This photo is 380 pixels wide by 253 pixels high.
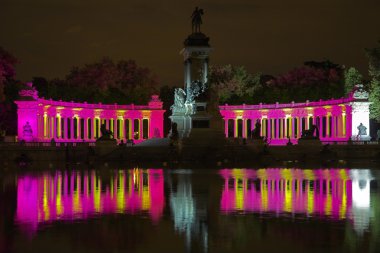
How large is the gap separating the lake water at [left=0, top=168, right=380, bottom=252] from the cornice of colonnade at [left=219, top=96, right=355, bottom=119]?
5305 cm

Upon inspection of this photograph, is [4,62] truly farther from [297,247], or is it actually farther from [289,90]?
[297,247]

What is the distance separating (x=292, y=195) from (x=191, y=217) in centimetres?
733

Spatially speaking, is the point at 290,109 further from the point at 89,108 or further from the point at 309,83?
the point at 89,108

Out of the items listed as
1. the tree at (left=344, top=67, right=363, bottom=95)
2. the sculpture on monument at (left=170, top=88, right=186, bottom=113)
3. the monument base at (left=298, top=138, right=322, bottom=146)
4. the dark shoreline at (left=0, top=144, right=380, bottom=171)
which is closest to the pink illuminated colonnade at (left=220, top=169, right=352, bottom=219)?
the dark shoreline at (left=0, top=144, right=380, bottom=171)

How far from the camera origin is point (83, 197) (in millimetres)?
26062

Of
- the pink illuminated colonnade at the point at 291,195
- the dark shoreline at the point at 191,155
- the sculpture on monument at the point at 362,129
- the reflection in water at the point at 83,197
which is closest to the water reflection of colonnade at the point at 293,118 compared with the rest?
the sculpture on monument at the point at 362,129

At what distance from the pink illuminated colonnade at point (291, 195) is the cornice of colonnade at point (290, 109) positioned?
4919 cm

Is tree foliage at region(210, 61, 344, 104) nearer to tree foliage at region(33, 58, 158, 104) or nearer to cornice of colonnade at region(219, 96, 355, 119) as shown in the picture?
cornice of colonnade at region(219, 96, 355, 119)

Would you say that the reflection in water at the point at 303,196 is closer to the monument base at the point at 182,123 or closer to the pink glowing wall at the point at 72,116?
the monument base at the point at 182,123

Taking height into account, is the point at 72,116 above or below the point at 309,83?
below

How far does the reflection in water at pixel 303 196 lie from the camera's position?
21.6 m

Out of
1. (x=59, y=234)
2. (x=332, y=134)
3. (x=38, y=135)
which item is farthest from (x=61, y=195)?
(x=332, y=134)

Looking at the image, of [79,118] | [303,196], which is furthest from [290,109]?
[303,196]

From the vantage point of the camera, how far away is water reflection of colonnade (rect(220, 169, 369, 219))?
22.1 meters
